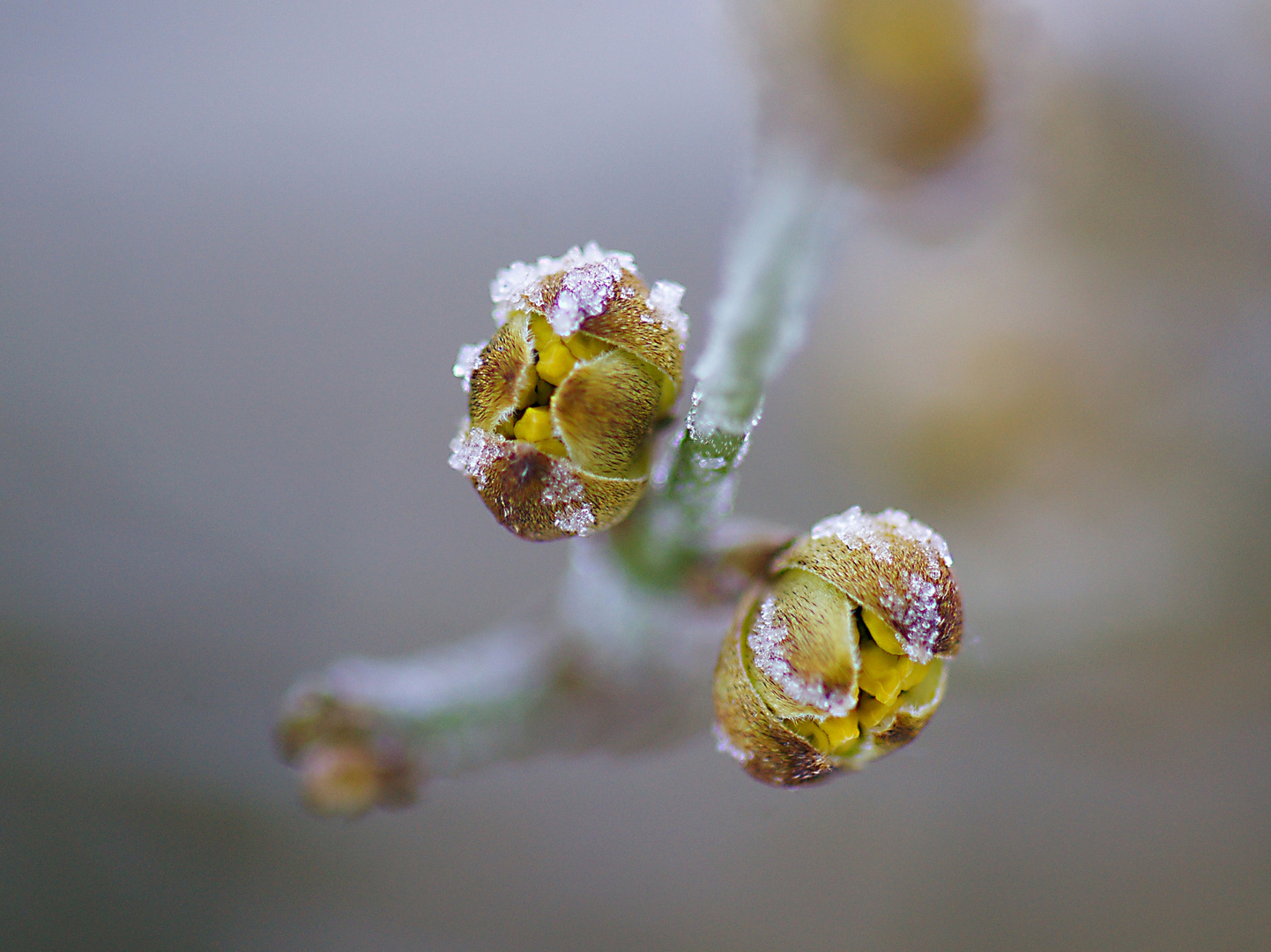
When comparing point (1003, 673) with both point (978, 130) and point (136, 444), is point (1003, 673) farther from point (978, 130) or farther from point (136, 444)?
point (136, 444)

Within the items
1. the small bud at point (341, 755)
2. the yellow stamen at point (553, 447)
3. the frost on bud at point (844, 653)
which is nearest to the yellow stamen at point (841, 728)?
the frost on bud at point (844, 653)

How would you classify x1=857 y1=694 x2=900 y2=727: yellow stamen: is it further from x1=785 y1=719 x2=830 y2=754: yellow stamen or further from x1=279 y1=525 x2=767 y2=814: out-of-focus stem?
x1=279 y1=525 x2=767 y2=814: out-of-focus stem

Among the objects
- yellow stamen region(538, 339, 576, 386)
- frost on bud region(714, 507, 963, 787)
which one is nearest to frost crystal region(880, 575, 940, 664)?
frost on bud region(714, 507, 963, 787)

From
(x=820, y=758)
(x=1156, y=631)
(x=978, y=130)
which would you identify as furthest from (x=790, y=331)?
(x=1156, y=631)

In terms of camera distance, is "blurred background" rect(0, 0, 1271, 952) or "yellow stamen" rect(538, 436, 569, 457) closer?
"yellow stamen" rect(538, 436, 569, 457)

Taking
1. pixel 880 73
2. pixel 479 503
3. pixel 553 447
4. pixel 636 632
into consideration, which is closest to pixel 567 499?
pixel 553 447

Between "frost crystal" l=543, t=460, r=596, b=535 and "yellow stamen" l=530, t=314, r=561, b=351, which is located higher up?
"yellow stamen" l=530, t=314, r=561, b=351

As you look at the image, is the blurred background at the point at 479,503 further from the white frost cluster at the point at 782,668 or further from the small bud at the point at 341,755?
the white frost cluster at the point at 782,668

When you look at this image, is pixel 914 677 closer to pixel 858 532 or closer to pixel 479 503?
pixel 858 532
